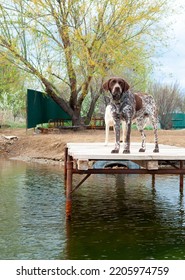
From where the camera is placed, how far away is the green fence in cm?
3002

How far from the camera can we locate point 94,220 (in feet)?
34.1

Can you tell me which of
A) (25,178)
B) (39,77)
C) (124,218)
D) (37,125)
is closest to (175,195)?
(124,218)

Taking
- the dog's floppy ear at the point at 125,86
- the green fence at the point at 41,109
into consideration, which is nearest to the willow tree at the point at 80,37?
the green fence at the point at 41,109

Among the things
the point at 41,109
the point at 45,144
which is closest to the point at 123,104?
the point at 45,144

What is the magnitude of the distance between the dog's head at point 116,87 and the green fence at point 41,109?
1978 centimetres

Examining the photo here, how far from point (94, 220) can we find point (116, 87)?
2.20 meters

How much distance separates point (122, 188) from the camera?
14617mm

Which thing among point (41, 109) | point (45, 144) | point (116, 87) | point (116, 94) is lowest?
point (45, 144)

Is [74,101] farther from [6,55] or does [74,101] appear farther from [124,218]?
[124,218]

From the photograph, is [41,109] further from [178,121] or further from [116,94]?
[116,94]

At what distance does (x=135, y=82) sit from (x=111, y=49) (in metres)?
9.05

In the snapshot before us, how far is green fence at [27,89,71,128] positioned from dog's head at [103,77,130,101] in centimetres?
1978

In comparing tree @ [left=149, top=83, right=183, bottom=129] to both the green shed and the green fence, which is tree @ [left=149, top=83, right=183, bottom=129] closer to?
the green shed

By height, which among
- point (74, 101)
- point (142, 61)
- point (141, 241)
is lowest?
point (141, 241)
